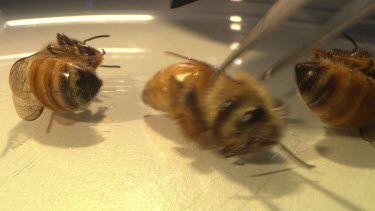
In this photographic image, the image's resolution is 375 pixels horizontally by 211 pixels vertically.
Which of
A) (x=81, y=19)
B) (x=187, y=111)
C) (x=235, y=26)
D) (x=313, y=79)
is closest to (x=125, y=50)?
(x=81, y=19)

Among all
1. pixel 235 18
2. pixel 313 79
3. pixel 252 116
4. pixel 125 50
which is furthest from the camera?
pixel 235 18

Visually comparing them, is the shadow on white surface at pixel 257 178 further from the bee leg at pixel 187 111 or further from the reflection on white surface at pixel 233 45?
the reflection on white surface at pixel 233 45

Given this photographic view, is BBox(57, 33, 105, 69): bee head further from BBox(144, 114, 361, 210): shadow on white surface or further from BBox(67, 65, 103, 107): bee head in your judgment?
BBox(144, 114, 361, 210): shadow on white surface

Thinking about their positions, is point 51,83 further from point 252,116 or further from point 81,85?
point 252,116

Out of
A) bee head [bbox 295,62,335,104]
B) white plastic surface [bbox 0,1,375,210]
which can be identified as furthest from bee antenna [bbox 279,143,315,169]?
bee head [bbox 295,62,335,104]

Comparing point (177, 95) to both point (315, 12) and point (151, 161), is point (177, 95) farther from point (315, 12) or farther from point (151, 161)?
→ point (315, 12)

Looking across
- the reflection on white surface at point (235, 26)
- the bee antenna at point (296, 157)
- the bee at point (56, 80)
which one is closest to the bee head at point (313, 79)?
the bee antenna at point (296, 157)
